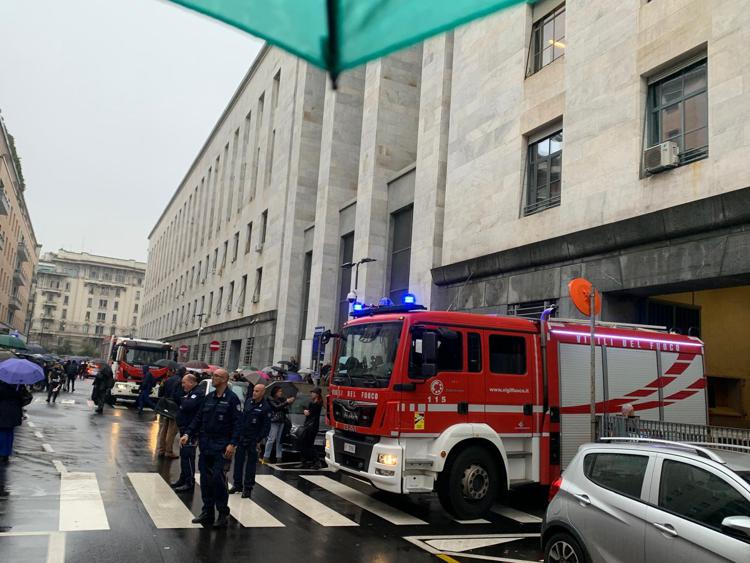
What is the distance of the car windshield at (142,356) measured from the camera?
2671 cm

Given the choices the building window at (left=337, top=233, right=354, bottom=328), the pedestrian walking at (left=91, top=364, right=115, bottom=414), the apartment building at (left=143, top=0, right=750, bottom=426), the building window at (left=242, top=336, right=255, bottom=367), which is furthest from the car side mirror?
the building window at (left=242, top=336, right=255, bottom=367)

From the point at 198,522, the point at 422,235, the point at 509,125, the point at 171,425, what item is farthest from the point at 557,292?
the point at 198,522

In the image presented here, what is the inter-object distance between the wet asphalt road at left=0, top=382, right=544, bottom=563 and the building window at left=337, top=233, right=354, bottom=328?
1732 cm

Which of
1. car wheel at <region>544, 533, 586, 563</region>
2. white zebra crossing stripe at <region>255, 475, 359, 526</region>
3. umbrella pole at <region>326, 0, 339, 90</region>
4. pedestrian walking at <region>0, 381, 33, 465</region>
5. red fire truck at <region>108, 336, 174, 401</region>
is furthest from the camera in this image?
red fire truck at <region>108, 336, 174, 401</region>

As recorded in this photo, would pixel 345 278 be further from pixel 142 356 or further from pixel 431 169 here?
pixel 142 356

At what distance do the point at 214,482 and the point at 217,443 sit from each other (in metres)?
0.50

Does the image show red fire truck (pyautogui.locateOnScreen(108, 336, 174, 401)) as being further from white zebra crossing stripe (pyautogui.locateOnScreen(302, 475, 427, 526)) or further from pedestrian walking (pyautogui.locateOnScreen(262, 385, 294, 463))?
white zebra crossing stripe (pyautogui.locateOnScreen(302, 475, 427, 526))

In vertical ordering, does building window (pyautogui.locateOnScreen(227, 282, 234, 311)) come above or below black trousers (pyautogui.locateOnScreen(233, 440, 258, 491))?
above

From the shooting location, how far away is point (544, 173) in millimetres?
16984

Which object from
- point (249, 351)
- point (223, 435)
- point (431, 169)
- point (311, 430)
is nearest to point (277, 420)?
point (311, 430)

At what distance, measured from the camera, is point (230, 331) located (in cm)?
4472

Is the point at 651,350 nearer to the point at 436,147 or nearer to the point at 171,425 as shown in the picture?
the point at 171,425

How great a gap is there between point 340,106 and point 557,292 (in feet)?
66.3

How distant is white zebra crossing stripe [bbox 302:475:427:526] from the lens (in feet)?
29.3
